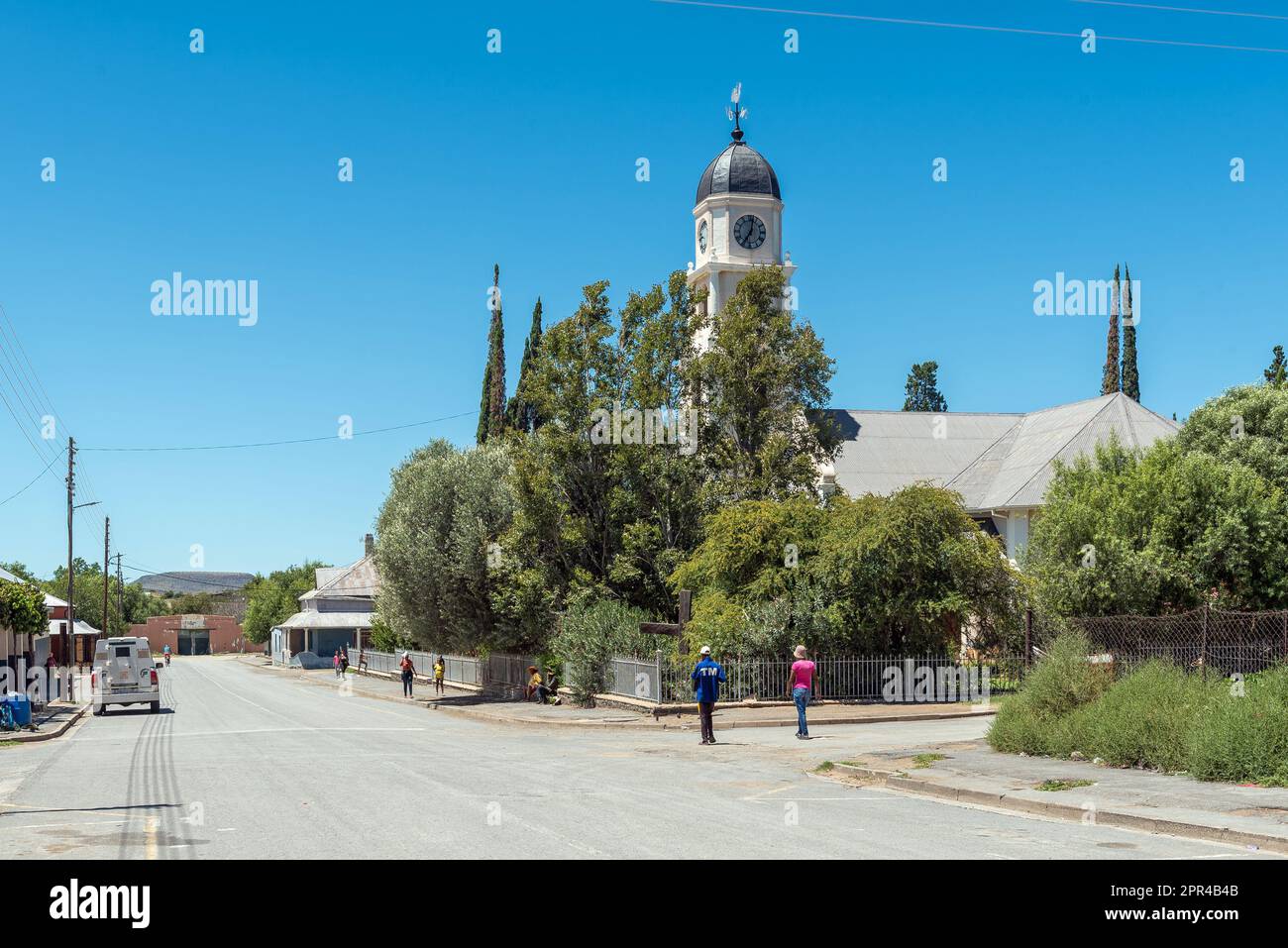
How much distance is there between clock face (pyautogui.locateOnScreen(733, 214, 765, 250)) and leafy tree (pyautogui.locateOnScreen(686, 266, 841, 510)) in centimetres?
2141

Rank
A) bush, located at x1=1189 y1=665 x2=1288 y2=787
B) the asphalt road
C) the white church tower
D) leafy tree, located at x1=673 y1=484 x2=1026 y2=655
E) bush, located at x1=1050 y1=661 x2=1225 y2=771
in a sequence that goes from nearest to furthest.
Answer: the asphalt road < bush, located at x1=1189 y1=665 x2=1288 y2=787 < bush, located at x1=1050 y1=661 x2=1225 y2=771 < leafy tree, located at x1=673 y1=484 x2=1026 y2=655 < the white church tower

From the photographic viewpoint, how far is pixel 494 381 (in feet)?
216

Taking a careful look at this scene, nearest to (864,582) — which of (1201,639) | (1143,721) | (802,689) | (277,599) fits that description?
(802,689)

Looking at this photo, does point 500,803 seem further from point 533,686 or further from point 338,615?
point 338,615

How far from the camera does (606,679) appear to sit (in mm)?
32969

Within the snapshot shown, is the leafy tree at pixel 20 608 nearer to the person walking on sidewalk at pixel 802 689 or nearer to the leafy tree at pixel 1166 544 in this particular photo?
the person walking on sidewalk at pixel 802 689

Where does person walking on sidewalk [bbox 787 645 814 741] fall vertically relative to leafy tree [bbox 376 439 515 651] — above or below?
below

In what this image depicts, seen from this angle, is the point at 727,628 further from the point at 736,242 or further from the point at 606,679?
the point at 736,242

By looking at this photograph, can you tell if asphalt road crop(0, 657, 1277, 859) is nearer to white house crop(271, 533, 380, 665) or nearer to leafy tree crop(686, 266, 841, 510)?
leafy tree crop(686, 266, 841, 510)

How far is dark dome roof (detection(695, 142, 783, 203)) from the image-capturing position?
6028 centimetres

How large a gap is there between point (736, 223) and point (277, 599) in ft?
236

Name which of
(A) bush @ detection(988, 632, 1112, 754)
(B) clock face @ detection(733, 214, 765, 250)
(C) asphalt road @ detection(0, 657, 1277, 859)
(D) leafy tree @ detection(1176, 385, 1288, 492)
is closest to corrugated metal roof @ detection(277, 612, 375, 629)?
(B) clock face @ detection(733, 214, 765, 250)

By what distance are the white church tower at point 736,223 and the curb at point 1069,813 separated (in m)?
44.4
